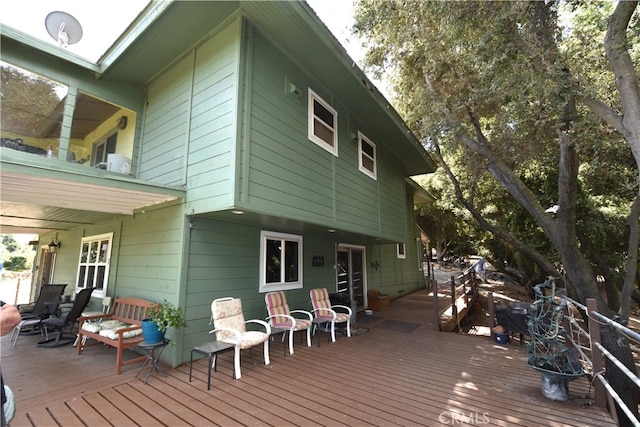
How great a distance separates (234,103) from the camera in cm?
430

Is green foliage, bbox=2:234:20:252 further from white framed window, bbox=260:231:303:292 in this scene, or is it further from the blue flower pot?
the blue flower pot

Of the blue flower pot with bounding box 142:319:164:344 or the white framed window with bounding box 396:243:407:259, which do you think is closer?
the blue flower pot with bounding box 142:319:164:344

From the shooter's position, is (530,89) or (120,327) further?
(530,89)

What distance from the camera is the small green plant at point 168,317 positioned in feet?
13.4

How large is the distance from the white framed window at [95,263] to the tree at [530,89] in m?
7.81

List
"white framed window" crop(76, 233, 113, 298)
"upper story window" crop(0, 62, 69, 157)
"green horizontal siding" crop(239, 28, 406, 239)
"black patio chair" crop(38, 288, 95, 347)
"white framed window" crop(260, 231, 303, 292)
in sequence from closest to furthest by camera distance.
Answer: "green horizontal siding" crop(239, 28, 406, 239) → "upper story window" crop(0, 62, 69, 157) → "black patio chair" crop(38, 288, 95, 347) → "white framed window" crop(260, 231, 303, 292) → "white framed window" crop(76, 233, 113, 298)

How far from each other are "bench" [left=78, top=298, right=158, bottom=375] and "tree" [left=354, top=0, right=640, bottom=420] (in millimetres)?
6945

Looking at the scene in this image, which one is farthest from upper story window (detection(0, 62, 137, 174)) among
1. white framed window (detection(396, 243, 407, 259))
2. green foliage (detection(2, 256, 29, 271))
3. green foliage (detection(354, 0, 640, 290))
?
green foliage (detection(2, 256, 29, 271))

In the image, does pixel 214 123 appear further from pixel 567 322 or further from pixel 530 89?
pixel 567 322

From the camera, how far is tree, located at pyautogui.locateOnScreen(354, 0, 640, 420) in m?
4.71

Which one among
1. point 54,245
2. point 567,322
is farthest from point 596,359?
point 54,245

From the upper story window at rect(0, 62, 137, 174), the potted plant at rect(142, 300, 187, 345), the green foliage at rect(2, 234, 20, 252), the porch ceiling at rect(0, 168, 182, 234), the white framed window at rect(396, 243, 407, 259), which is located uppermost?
the upper story window at rect(0, 62, 137, 174)

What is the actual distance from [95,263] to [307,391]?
6.05 metres

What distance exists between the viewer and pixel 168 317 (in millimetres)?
4094
